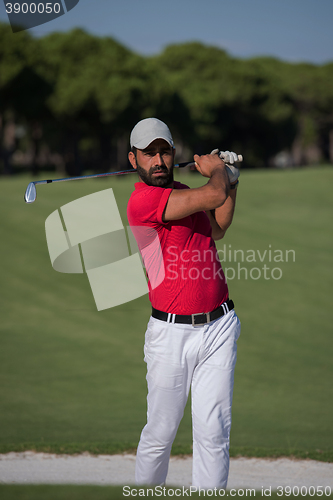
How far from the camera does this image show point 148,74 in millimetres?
38469

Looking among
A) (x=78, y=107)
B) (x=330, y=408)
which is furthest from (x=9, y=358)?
(x=78, y=107)

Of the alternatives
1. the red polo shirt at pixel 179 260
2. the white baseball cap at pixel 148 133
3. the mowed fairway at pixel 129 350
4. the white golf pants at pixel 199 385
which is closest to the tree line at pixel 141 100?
the mowed fairway at pixel 129 350

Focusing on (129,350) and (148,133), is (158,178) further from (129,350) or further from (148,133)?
(129,350)

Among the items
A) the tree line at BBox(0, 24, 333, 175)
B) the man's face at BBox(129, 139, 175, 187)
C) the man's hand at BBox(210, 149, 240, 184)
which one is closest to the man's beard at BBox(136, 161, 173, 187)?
the man's face at BBox(129, 139, 175, 187)

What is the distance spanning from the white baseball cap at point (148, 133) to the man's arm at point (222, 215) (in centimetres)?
53

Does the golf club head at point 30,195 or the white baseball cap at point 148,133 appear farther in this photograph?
the golf club head at point 30,195

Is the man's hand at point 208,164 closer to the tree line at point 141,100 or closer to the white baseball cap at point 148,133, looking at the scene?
the white baseball cap at point 148,133

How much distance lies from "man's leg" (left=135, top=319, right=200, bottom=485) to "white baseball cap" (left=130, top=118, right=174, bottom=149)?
1.06 metres

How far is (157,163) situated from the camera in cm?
327

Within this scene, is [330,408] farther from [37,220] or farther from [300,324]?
[37,220]

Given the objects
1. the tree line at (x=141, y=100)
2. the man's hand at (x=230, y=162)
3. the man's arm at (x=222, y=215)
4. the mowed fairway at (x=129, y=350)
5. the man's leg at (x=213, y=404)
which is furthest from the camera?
the tree line at (x=141, y=100)

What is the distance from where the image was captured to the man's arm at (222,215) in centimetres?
354

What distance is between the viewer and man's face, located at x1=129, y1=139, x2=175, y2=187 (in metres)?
3.27

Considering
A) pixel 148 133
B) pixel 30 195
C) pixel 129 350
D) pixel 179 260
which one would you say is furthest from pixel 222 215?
pixel 129 350
